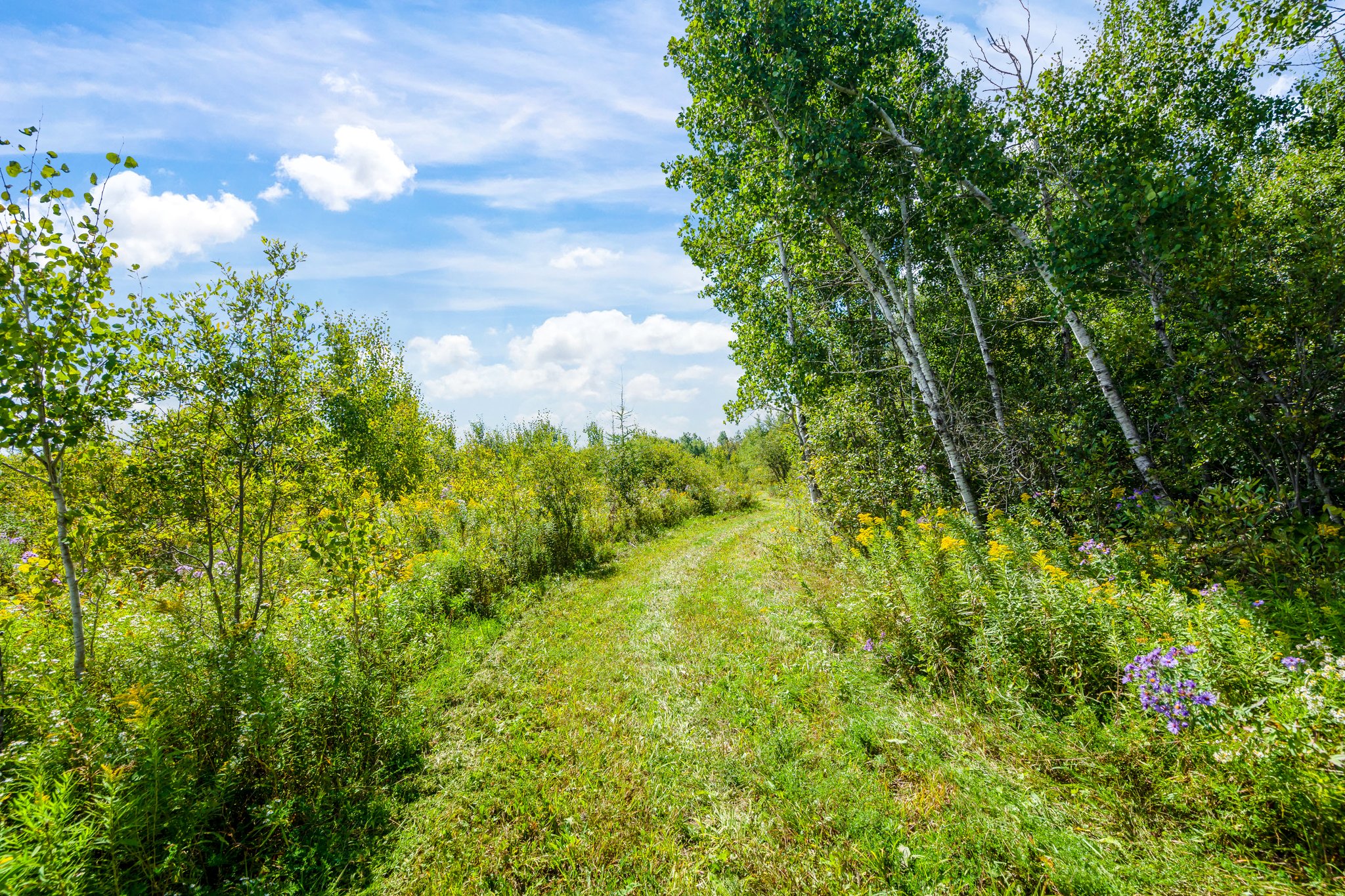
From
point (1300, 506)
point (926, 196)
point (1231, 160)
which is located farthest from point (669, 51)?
point (1231, 160)

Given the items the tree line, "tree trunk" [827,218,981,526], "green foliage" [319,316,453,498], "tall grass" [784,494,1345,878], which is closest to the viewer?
"tall grass" [784,494,1345,878]

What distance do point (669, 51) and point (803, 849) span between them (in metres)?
11.9

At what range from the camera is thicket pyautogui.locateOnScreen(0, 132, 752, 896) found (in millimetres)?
3252

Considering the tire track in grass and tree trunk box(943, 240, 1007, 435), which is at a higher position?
tree trunk box(943, 240, 1007, 435)

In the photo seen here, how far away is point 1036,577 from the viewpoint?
A: 16.4 feet

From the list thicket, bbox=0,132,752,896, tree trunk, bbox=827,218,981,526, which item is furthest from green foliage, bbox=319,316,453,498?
tree trunk, bbox=827,218,981,526

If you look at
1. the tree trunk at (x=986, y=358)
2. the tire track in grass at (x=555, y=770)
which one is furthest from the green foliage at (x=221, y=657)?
the tree trunk at (x=986, y=358)

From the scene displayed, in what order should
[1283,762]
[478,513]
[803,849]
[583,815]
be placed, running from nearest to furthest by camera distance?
[1283,762], [803,849], [583,815], [478,513]

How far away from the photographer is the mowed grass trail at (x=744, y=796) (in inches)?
117

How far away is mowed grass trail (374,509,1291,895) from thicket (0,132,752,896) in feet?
3.23

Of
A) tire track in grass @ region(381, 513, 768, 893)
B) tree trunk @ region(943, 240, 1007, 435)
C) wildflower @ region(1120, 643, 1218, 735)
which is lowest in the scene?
tire track in grass @ region(381, 513, 768, 893)

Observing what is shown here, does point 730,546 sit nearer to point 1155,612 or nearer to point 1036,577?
point 1036,577

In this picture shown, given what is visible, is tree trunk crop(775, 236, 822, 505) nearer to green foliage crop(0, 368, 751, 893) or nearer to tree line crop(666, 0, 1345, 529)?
tree line crop(666, 0, 1345, 529)

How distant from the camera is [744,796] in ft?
13.3
